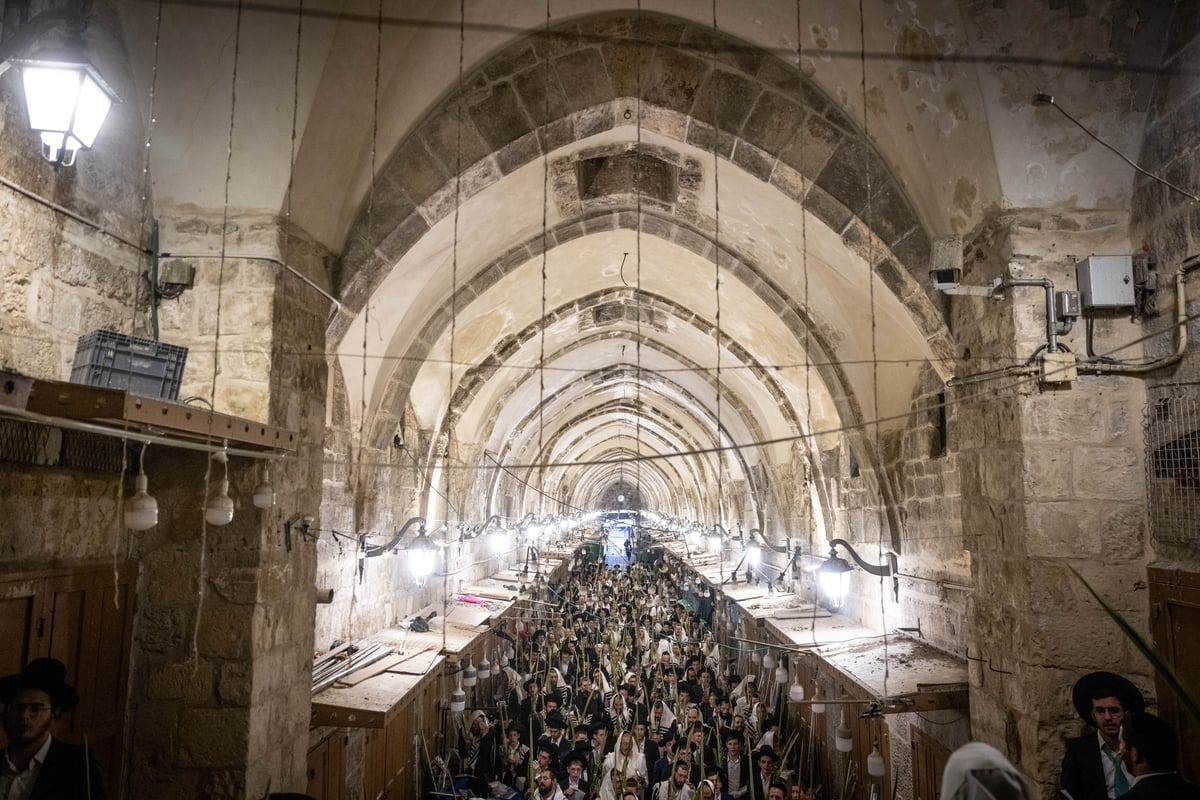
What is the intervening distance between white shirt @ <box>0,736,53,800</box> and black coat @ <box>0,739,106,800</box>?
0.06ft

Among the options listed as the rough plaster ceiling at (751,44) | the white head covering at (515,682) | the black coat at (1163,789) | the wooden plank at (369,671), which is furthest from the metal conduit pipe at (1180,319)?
the white head covering at (515,682)

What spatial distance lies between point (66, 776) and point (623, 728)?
21.9 feet

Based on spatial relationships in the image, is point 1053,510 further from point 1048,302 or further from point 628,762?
point 628,762

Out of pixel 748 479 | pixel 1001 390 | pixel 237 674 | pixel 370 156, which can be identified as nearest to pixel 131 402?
pixel 237 674

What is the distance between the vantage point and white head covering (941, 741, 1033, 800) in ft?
5.59

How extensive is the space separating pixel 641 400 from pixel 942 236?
13763 mm

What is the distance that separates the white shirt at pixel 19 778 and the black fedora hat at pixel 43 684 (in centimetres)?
18

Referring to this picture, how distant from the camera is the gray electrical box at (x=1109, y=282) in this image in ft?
12.5

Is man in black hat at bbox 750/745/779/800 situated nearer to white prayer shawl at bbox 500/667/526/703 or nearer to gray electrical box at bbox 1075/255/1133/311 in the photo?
white prayer shawl at bbox 500/667/526/703

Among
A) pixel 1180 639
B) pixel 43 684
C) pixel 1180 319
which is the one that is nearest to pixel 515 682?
pixel 43 684

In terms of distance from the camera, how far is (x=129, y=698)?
401 centimetres

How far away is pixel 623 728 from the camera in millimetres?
8820

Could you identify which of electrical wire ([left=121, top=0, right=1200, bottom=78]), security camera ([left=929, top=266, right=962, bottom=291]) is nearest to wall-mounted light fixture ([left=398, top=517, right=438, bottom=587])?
electrical wire ([left=121, top=0, right=1200, bottom=78])

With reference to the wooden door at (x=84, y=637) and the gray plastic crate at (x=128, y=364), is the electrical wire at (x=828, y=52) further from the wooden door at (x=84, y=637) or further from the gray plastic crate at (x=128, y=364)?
the wooden door at (x=84, y=637)
